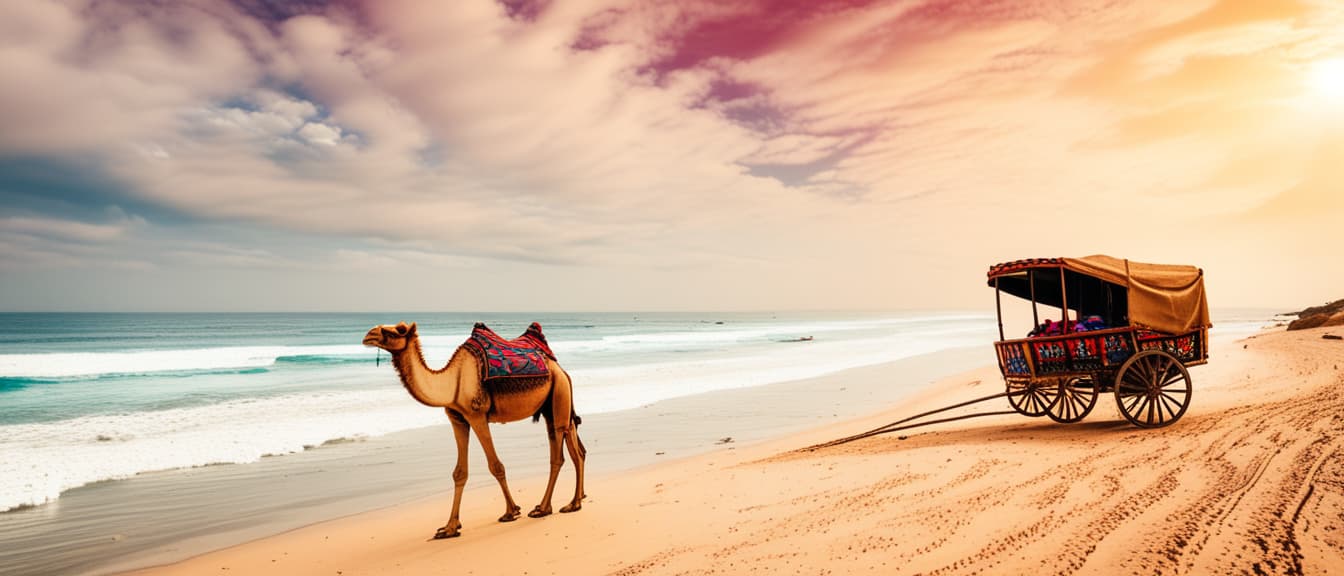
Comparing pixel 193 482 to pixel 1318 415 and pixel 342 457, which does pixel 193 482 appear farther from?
pixel 1318 415

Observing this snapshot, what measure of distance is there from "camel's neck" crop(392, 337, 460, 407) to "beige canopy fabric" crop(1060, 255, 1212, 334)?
866 cm

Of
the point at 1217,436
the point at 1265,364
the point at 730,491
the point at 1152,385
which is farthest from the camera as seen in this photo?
the point at 1265,364

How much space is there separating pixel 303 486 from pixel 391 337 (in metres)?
5.10

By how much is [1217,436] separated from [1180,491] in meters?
3.11

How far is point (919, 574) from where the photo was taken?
432cm

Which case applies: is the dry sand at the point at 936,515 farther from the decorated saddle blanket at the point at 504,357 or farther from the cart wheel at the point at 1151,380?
the decorated saddle blanket at the point at 504,357

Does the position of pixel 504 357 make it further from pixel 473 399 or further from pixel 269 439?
pixel 269 439

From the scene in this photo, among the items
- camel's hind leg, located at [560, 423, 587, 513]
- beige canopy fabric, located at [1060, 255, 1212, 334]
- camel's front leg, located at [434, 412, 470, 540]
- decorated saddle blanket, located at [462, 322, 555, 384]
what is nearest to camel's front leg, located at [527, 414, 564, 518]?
camel's hind leg, located at [560, 423, 587, 513]

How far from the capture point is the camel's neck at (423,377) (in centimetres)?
598

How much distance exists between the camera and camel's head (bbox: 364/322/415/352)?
5754 millimetres

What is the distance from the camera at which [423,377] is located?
20.0 ft

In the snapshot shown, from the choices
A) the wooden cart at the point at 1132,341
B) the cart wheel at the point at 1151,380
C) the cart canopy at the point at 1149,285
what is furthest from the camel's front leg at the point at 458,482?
the cart wheel at the point at 1151,380

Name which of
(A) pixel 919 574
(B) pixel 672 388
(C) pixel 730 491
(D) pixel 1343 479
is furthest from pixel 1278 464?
(B) pixel 672 388

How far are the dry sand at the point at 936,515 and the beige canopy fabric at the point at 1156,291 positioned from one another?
152cm
